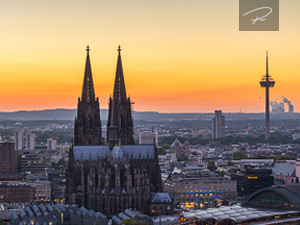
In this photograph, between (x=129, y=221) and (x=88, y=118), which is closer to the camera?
(x=129, y=221)

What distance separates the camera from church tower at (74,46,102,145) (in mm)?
186125

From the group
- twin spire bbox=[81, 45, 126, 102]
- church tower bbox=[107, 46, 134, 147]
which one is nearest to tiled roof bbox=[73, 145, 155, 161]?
church tower bbox=[107, 46, 134, 147]

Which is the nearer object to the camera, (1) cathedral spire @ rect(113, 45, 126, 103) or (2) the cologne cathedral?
(2) the cologne cathedral

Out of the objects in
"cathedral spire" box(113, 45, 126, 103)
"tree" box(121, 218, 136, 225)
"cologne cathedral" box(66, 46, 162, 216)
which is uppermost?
"cathedral spire" box(113, 45, 126, 103)

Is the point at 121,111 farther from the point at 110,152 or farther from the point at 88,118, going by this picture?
the point at 110,152

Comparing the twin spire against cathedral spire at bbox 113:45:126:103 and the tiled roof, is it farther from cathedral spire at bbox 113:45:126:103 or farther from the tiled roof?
the tiled roof

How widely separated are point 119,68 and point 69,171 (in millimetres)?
31461

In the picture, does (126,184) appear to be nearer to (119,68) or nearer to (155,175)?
(155,175)

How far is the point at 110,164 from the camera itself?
171 m

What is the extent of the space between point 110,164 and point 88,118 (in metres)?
19.2

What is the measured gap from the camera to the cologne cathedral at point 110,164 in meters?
166

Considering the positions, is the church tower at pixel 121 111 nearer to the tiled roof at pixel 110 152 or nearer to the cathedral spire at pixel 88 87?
the cathedral spire at pixel 88 87

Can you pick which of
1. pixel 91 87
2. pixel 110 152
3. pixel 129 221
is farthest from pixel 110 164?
pixel 129 221

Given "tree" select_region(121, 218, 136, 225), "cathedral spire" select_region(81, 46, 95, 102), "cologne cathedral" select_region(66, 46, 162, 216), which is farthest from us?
"cathedral spire" select_region(81, 46, 95, 102)
